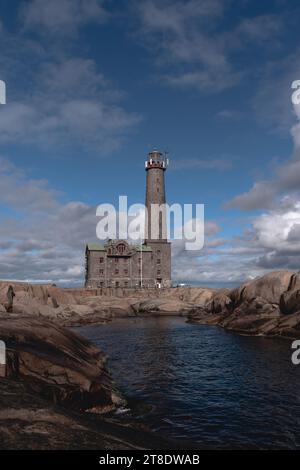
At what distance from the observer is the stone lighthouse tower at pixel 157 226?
9550 centimetres

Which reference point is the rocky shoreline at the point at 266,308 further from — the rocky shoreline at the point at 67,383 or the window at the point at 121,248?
the window at the point at 121,248

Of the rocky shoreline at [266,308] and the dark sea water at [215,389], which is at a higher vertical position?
the rocky shoreline at [266,308]

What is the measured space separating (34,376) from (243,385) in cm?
1141

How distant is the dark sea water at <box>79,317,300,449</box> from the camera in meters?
13.4

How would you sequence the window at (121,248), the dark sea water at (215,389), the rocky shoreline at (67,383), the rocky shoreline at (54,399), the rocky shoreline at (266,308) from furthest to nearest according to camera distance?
the window at (121,248)
the rocky shoreline at (266,308)
the dark sea water at (215,389)
the rocky shoreline at (67,383)
the rocky shoreline at (54,399)

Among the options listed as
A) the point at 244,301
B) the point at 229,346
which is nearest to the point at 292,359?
the point at 229,346

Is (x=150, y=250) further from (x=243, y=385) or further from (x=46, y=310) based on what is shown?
(x=243, y=385)

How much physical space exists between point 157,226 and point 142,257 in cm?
956

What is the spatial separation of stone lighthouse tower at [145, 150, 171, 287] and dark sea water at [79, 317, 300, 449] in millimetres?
60245

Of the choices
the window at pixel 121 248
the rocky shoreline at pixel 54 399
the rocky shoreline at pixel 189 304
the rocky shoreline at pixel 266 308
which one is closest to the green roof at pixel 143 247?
the window at pixel 121 248

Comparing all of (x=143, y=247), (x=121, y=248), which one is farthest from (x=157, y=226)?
(x=121, y=248)

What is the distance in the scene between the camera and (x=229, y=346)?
1272 inches

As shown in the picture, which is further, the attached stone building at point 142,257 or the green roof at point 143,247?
the green roof at point 143,247

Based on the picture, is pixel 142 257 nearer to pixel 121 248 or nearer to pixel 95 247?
pixel 121 248
